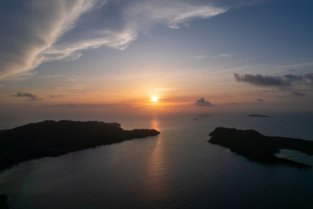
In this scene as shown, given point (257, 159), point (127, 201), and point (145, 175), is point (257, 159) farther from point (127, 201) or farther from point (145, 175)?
point (127, 201)

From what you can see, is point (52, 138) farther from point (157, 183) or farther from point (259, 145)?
point (259, 145)

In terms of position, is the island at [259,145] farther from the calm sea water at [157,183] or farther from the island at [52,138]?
the island at [52,138]

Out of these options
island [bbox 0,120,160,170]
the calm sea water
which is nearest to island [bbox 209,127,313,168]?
the calm sea water

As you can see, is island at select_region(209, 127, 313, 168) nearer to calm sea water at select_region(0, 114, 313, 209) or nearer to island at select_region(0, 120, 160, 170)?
calm sea water at select_region(0, 114, 313, 209)

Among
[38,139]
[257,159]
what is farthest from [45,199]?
[38,139]

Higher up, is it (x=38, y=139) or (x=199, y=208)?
(x=38, y=139)
